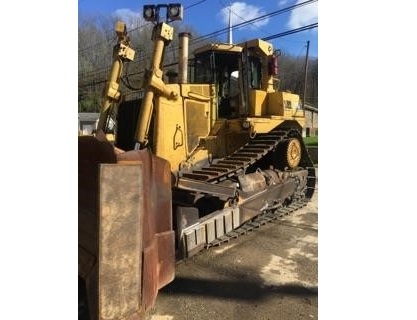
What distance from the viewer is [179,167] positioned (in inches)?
109

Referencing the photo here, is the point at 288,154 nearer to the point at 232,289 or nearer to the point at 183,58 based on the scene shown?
the point at 183,58

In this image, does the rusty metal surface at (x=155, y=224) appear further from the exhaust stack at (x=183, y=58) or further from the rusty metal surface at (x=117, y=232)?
the exhaust stack at (x=183, y=58)

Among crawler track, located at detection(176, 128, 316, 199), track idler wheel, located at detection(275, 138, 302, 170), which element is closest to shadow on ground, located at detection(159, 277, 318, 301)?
crawler track, located at detection(176, 128, 316, 199)

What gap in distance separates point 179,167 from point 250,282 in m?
1.00

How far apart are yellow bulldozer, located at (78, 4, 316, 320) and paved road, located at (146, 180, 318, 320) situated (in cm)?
14

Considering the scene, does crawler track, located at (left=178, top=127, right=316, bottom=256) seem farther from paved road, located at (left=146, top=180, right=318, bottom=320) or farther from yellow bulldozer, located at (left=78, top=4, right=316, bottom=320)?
paved road, located at (left=146, top=180, right=318, bottom=320)

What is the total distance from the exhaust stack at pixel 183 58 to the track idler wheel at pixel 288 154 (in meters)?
1.02

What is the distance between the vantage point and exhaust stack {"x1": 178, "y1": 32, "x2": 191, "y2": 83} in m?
2.23

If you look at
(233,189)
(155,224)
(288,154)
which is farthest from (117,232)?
(288,154)
